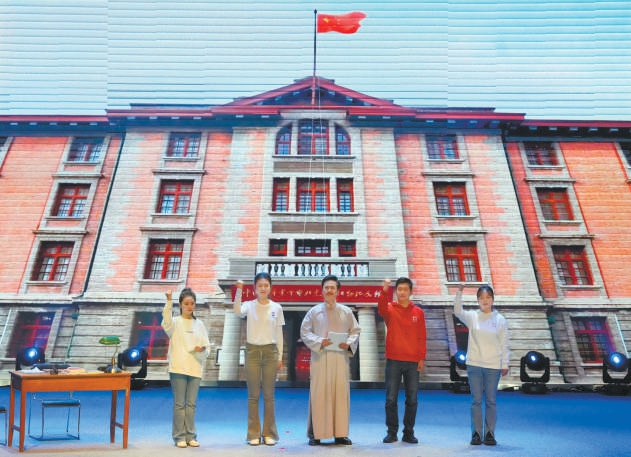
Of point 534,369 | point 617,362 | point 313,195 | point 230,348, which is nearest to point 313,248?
point 313,195

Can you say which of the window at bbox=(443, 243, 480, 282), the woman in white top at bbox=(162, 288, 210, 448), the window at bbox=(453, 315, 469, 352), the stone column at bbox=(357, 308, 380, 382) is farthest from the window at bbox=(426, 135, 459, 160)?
the woman in white top at bbox=(162, 288, 210, 448)

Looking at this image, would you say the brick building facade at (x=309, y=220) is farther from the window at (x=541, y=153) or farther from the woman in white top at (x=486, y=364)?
the woman in white top at (x=486, y=364)

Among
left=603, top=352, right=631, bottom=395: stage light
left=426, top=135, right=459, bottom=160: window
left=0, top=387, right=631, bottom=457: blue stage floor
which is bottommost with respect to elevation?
left=0, top=387, right=631, bottom=457: blue stage floor

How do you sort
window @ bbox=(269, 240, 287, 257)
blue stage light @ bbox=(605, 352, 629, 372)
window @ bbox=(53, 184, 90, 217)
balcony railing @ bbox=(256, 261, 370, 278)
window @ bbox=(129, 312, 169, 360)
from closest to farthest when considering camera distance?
blue stage light @ bbox=(605, 352, 629, 372) < window @ bbox=(129, 312, 169, 360) < balcony railing @ bbox=(256, 261, 370, 278) < window @ bbox=(53, 184, 90, 217) < window @ bbox=(269, 240, 287, 257)

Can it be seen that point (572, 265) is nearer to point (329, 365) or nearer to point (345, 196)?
point (345, 196)

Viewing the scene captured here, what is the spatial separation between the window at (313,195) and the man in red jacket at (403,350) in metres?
4.92

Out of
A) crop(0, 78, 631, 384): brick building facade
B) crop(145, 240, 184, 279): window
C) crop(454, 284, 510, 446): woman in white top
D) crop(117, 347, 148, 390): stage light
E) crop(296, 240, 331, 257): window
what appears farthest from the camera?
crop(296, 240, 331, 257): window

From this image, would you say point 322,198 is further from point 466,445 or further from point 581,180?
point 466,445

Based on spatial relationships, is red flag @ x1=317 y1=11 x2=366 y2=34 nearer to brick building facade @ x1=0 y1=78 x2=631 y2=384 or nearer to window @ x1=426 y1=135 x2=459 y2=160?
brick building facade @ x1=0 y1=78 x2=631 y2=384

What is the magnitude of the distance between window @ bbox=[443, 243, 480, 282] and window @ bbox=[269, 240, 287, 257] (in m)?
3.09

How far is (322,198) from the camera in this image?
8.38 meters

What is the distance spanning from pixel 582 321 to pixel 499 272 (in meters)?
1.62

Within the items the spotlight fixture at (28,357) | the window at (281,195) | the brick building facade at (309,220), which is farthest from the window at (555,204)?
the spotlight fixture at (28,357)

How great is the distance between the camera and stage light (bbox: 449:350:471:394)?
264 inches
